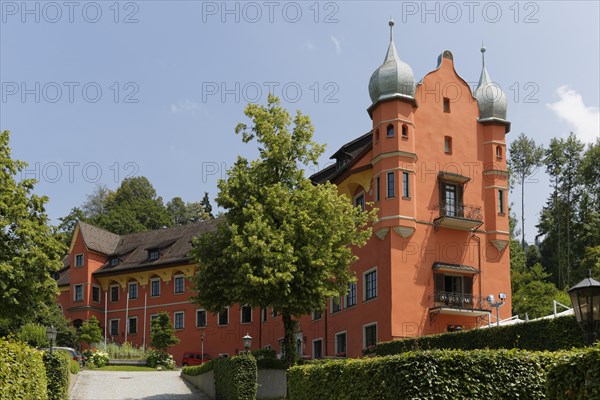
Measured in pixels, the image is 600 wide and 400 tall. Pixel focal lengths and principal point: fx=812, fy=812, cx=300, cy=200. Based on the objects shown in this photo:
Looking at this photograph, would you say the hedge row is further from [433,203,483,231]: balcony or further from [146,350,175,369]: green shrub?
[146,350,175,369]: green shrub

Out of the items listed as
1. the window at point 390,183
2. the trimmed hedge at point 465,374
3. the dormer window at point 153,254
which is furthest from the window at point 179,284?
the trimmed hedge at point 465,374

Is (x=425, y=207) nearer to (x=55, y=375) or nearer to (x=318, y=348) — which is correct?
(x=318, y=348)

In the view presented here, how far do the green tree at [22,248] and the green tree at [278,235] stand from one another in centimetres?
612

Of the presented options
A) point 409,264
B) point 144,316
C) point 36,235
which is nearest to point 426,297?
point 409,264

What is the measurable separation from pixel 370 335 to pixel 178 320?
Result: 1060 inches

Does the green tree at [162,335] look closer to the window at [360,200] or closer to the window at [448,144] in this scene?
the window at [360,200]

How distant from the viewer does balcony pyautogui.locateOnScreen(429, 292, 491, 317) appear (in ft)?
124

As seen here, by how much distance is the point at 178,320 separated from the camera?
62500mm

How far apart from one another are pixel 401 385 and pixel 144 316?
5144 cm

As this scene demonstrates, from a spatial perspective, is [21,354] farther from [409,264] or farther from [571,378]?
[409,264]

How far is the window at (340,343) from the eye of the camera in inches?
1645

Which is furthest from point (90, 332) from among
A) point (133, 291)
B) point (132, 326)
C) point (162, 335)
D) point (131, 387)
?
point (131, 387)

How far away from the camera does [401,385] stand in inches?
596

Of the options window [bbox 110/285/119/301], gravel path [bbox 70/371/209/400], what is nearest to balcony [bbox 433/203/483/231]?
gravel path [bbox 70/371/209/400]
